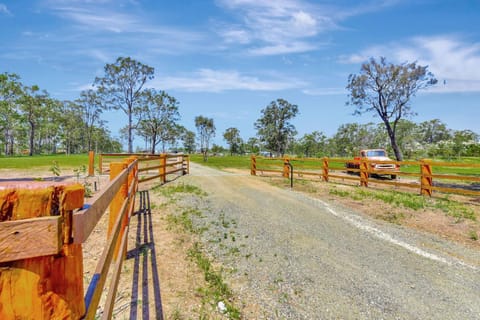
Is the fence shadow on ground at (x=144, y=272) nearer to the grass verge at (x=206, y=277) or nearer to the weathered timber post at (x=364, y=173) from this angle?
the grass verge at (x=206, y=277)

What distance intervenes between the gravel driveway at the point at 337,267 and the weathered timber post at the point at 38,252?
2243 millimetres

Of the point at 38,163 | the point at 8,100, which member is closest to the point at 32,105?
the point at 8,100

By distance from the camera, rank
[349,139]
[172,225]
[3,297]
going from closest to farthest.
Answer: [3,297], [172,225], [349,139]

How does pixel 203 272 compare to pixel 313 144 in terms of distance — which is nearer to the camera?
pixel 203 272

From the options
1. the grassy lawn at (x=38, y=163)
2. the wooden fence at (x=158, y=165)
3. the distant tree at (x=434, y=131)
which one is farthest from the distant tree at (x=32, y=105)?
the distant tree at (x=434, y=131)

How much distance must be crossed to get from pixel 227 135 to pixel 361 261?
72870mm

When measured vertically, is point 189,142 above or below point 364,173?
above

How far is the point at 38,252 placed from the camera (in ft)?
2.67

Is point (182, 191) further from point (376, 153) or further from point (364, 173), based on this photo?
point (376, 153)

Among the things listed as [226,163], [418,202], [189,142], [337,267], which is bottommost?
[337,267]

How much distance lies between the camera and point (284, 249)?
168 inches

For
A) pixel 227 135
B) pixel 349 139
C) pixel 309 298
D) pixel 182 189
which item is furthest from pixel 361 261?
pixel 227 135

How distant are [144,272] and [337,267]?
2.64 meters

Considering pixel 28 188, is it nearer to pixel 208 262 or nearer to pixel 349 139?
pixel 208 262
